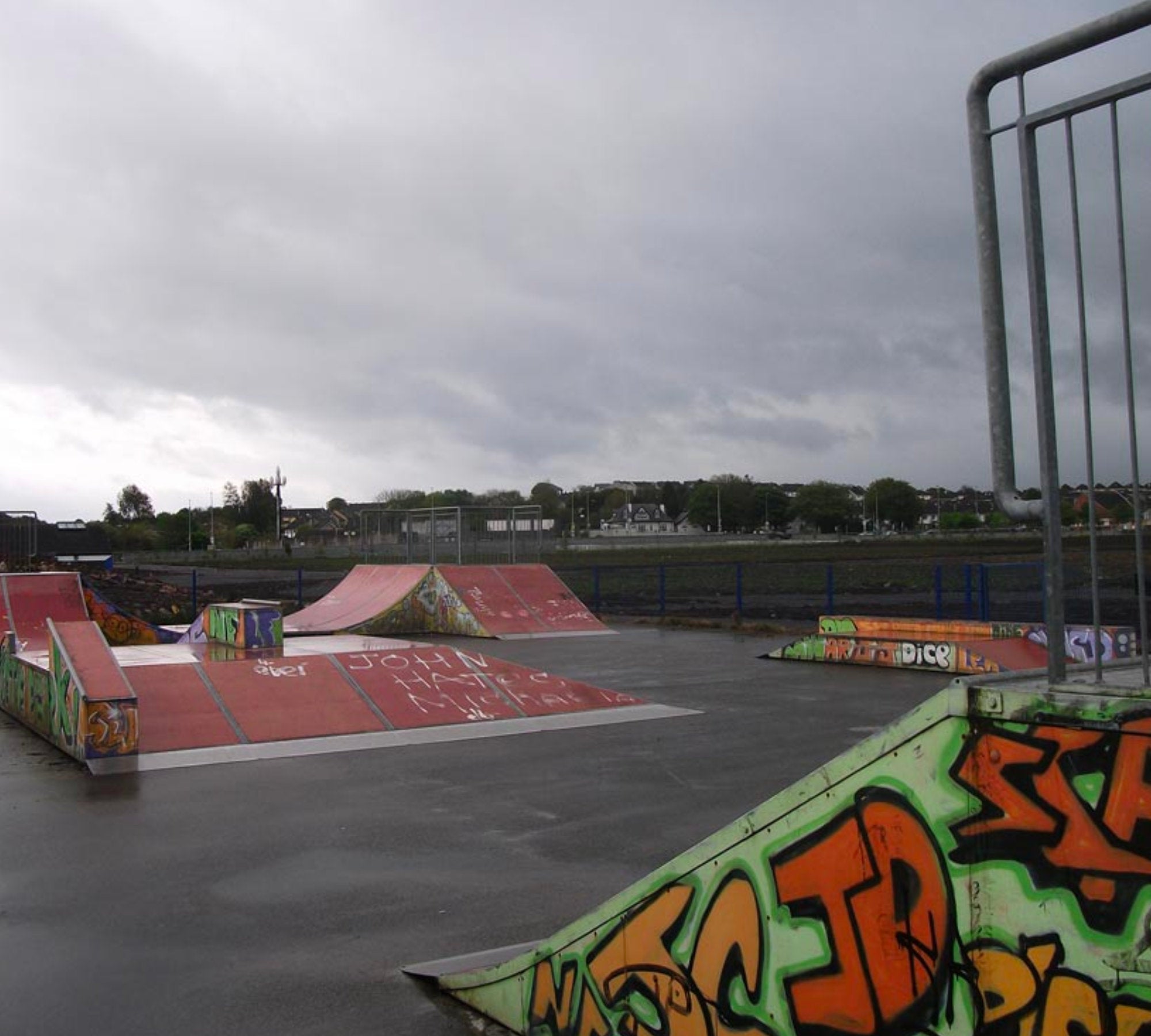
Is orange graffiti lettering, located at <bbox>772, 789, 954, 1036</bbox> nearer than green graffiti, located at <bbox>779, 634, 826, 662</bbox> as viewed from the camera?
Yes

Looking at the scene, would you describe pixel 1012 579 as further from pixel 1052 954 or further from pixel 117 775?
pixel 1052 954

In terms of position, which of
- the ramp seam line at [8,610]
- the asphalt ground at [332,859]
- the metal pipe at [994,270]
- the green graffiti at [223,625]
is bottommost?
the asphalt ground at [332,859]

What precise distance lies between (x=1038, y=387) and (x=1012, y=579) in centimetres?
4222

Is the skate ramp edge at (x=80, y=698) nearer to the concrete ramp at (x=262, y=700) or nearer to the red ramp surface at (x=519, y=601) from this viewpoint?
the concrete ramp at (x=262, y=700)

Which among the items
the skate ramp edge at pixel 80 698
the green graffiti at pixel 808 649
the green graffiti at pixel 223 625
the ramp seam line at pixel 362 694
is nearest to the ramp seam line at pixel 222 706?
the skate ramp edge at pixel 80 698

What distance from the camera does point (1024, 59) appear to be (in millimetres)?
2869

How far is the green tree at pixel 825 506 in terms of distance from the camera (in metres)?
145

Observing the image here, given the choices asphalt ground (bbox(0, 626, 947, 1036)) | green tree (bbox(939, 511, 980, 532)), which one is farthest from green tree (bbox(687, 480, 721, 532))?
asphalt ground (bbox(0, 626, 947, 1036))

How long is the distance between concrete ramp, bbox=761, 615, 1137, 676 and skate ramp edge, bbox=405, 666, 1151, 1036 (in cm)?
1273

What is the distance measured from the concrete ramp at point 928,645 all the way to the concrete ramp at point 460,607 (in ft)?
21.7

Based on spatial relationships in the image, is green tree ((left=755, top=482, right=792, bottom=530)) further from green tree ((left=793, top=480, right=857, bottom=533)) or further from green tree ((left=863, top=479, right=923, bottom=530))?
green tree ((left=863, top=479, right=923, bottom=530))

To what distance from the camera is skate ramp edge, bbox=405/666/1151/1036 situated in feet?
8.54

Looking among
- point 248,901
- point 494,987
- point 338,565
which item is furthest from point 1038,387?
point 338,565

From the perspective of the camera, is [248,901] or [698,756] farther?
[698,756]
